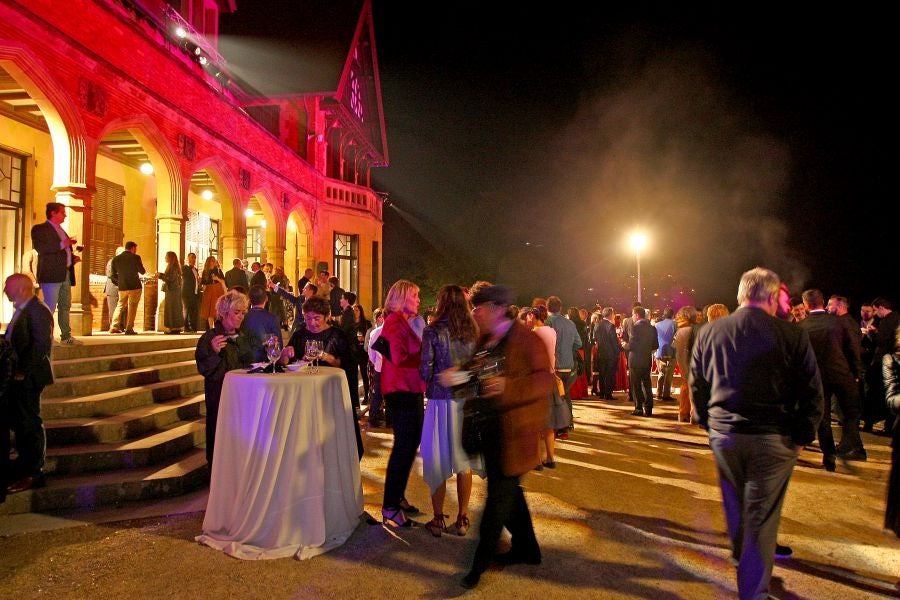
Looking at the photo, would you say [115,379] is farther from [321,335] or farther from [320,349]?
[320,349]

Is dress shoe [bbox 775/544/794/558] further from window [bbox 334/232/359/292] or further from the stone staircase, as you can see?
window [bbox 334/232/359/292]

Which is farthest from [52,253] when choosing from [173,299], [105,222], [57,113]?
[105,222]

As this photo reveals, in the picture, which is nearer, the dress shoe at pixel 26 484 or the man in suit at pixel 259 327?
the dress shoe at pixel 26 484

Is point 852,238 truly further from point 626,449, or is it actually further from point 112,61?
point 112,61

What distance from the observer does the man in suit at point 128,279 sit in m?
9.90

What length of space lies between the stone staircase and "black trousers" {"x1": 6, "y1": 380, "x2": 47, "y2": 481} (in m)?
0.23

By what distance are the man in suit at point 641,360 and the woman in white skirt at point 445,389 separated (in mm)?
6609

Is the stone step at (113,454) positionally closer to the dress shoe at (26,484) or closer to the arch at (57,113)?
the dress shoe at (26,484)

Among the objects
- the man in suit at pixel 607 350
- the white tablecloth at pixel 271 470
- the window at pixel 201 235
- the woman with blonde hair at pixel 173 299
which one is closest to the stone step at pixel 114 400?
the white tablecloth at pixel 271 470

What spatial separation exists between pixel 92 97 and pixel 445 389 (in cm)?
922

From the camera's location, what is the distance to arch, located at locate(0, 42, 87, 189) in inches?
318

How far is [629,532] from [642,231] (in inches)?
609

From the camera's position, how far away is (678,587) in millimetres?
3426

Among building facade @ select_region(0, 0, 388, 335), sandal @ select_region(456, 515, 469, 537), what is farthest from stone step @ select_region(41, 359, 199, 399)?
sandal @ select_region(456, 515, 469, 537)
